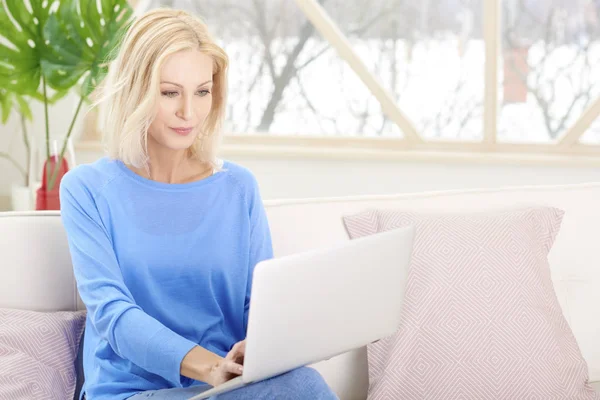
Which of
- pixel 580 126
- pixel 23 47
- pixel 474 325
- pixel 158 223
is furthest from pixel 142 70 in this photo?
pixel 580 126

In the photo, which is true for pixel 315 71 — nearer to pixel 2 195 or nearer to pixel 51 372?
pixel 2 195

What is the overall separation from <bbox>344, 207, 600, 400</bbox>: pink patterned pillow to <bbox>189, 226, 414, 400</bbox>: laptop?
382 millimetres

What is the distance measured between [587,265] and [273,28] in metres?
2.74

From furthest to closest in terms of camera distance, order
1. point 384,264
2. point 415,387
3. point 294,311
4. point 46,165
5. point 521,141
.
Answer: point 521,141 < point 46,165 < point 415,387 < point 384,264 < point 294,311

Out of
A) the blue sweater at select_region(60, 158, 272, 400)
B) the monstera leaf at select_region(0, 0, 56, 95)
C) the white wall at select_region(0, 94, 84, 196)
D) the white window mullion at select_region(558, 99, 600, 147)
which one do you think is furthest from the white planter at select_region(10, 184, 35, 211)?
the white window mullion at select_region(558, 99, 600, 147)

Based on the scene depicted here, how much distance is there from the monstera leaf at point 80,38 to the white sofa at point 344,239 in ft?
5.61

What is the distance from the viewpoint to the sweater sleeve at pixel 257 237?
1860mm

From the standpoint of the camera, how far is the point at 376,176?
14.6ft

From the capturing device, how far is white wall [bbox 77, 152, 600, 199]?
4.34m

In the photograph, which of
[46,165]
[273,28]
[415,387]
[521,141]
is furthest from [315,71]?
[415,387]

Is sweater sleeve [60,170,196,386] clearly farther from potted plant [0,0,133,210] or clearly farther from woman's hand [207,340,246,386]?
potted plant [0,0,133,210]

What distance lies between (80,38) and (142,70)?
1905mm

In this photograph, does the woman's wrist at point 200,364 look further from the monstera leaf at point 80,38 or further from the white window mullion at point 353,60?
the white window mullion at point 353,60

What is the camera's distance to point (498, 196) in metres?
2.23
